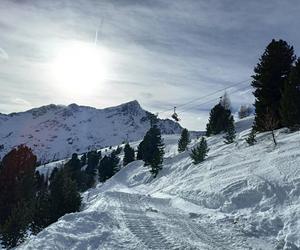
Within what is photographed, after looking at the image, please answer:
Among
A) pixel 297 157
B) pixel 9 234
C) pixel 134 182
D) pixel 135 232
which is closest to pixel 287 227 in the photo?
pixel 135 232

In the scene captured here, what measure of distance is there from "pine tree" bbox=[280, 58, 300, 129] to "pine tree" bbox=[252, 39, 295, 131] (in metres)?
5.13

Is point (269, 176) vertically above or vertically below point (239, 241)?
above

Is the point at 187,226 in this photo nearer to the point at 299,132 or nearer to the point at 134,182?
the point at 299,132

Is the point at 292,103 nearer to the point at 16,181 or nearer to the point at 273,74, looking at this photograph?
the point at 273,74

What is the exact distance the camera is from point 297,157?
29.9 m

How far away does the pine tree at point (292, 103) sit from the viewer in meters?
43.0

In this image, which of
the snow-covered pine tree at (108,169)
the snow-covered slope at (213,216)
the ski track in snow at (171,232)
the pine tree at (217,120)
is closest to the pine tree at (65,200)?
the snow-covered slope at (213,216)

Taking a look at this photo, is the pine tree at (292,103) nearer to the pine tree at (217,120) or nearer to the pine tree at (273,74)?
the pine tree at (273,74)

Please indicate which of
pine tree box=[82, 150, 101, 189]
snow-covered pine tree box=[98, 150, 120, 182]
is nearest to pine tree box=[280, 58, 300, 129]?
snow-covered pine tree box=[98, 150, 120, 182]

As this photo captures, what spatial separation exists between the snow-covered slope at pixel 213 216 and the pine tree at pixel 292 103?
5325 mm

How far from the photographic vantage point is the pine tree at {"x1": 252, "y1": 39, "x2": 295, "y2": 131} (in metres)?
50.2

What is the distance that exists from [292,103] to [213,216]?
22.0 meters

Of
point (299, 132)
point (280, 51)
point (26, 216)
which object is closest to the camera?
point (26, 216)

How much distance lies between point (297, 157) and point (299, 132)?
39.7ft
